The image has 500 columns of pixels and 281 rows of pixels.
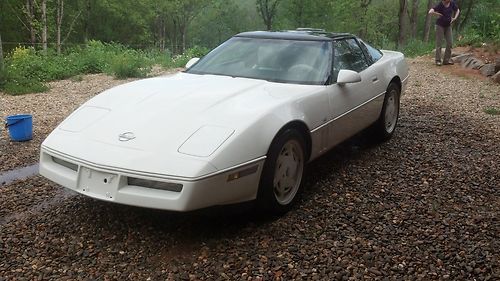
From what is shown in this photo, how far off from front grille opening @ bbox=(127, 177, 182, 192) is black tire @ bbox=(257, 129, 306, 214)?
627mm

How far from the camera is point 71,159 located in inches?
115

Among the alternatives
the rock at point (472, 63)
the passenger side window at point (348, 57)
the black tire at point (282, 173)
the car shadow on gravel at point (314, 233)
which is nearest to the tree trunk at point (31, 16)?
the rock at point (472, 63)

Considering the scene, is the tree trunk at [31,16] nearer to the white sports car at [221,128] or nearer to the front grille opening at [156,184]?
the white sports car at [221,128]

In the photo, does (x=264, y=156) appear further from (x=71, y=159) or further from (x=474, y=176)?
(x=474, y=176)

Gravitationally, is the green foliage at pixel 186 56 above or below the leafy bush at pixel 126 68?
below

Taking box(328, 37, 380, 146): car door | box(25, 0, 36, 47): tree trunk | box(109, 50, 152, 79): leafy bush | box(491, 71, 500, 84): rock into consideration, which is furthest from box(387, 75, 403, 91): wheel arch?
box(25, 0, 36, 47): tree trunk

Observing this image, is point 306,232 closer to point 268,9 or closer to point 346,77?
point 346,77

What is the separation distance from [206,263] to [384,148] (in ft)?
9.99

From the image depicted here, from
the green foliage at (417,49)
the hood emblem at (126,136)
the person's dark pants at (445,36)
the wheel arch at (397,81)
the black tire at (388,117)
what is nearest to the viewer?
the hood emblem at (126,136)

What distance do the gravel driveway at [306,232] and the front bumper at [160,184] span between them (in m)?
0.21

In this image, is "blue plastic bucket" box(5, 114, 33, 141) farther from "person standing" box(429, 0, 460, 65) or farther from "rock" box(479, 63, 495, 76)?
"rock" box(479, 63, 495, 76)

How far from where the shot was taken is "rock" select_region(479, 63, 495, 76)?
10062mm

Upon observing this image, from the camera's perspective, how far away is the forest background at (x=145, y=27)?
11.7 m

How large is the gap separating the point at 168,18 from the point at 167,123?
5223cm
